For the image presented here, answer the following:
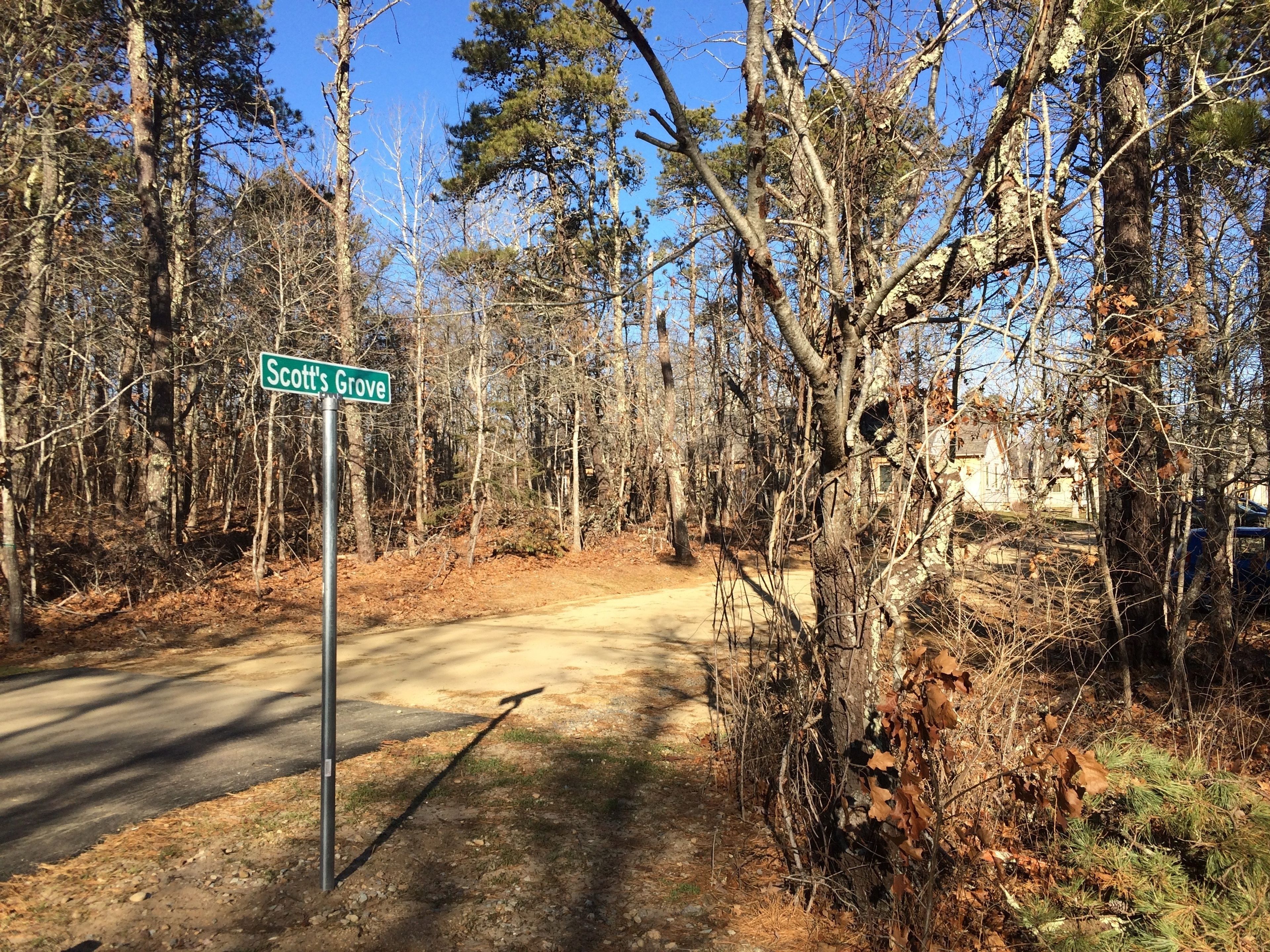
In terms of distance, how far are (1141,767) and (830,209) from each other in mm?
3846

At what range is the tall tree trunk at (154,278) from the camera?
586 inches

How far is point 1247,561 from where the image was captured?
31.1 feet

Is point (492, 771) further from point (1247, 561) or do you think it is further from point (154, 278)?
point (154, 278)

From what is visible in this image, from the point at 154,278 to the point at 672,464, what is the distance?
44.4 ft

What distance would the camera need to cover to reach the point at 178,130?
20.0 meters

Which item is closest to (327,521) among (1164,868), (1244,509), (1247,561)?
(1164,868)

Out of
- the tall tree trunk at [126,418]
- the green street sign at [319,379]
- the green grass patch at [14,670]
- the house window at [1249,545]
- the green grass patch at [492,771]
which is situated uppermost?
the tall tree trunk at [126,418]

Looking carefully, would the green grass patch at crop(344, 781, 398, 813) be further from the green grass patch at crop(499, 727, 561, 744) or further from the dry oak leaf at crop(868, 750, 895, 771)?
the dry oak leaf at crop(868, 750, 895, 771)

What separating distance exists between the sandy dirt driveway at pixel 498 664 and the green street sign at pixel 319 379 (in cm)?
256

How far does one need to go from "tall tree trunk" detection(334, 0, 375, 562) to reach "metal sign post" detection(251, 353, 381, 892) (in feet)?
45.8

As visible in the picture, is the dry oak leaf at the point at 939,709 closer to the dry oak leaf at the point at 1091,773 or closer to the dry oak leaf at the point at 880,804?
the dry oak leaf at the point at 880,804

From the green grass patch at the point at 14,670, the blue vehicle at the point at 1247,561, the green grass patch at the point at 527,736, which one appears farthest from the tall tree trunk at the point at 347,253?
the blue vehicle at the point at 1247,561

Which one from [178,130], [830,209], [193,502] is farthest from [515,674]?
[178,130]

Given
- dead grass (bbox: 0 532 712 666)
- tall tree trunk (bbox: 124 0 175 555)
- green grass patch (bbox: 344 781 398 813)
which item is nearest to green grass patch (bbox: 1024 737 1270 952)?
green grass patch (bbox: 344 781 398 813)
